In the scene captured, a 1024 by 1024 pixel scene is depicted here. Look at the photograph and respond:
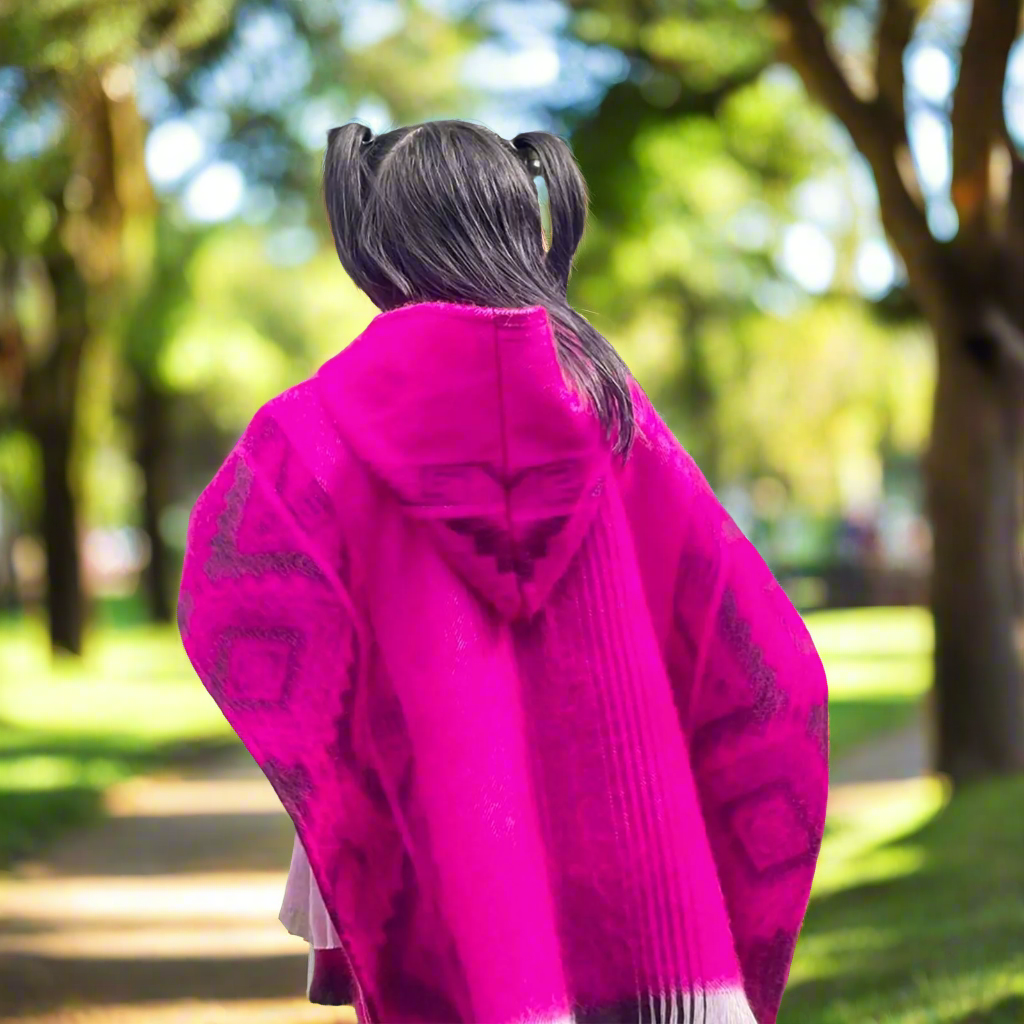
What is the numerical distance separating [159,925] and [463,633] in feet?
17.8

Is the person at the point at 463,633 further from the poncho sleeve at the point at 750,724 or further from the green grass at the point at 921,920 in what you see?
the green grass at the point at 921,920

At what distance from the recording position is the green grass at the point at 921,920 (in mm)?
4297

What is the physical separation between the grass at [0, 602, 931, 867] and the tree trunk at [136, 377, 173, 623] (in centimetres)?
91

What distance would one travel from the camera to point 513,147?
190 cm

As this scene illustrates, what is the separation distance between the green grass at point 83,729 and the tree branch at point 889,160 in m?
5.93

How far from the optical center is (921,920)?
591cm

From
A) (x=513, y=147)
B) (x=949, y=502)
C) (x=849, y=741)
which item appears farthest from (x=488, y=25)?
(x=513, y=147)

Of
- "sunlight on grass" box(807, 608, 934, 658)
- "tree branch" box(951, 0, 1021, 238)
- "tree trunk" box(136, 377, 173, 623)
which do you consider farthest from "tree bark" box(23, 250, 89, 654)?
"tree branch" box(951, 0, 1021, 238)

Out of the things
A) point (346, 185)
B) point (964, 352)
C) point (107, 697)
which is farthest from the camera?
point (107, 697)

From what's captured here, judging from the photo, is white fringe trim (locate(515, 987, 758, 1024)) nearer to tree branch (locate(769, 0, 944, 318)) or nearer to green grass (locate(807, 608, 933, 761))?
tree branch (locate(769, 0, 944, 318))

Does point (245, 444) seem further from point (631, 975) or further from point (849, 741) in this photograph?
point (849, 741)

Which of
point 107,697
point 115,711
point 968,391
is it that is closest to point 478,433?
point 968,391

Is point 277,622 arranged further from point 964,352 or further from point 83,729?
point 83,729

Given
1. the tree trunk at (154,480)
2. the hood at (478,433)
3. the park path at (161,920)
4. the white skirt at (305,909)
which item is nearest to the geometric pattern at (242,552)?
the hood at (478,433)
